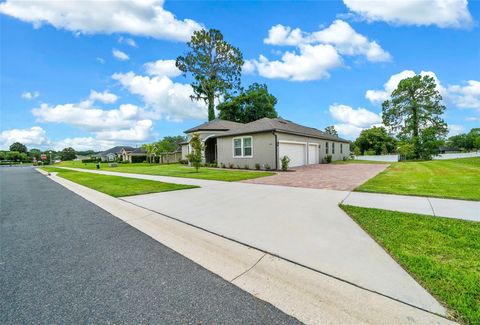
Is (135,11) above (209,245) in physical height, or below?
above

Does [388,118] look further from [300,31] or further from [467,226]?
[467,226]

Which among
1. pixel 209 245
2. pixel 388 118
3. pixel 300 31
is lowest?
pixel 209 245

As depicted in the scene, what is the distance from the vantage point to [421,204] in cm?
521

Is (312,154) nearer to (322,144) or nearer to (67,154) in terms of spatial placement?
(322,144)

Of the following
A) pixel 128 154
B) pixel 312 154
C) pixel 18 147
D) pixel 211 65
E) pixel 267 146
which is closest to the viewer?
pixel 267 146

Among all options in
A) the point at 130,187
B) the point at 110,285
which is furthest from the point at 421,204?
the point at 130,187

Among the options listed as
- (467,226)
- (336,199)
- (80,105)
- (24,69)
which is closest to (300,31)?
(336,199)

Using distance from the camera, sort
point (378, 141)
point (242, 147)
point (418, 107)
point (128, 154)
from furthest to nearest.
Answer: point (128, 154)
point (378, 141)
point (418, 107)
point (242, 147)

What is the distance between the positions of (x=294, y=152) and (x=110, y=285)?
54.2 ft

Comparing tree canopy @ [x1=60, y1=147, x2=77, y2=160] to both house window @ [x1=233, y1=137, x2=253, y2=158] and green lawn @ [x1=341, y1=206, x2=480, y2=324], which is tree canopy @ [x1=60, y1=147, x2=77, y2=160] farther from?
green lawn @ [x1=341, y1=206, x2=480, y2=324]

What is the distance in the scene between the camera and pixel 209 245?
11.1ft

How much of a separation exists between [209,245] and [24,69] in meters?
19.3

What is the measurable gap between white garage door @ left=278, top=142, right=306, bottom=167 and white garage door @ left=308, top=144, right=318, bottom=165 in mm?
1100

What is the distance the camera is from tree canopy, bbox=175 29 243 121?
3341cm
